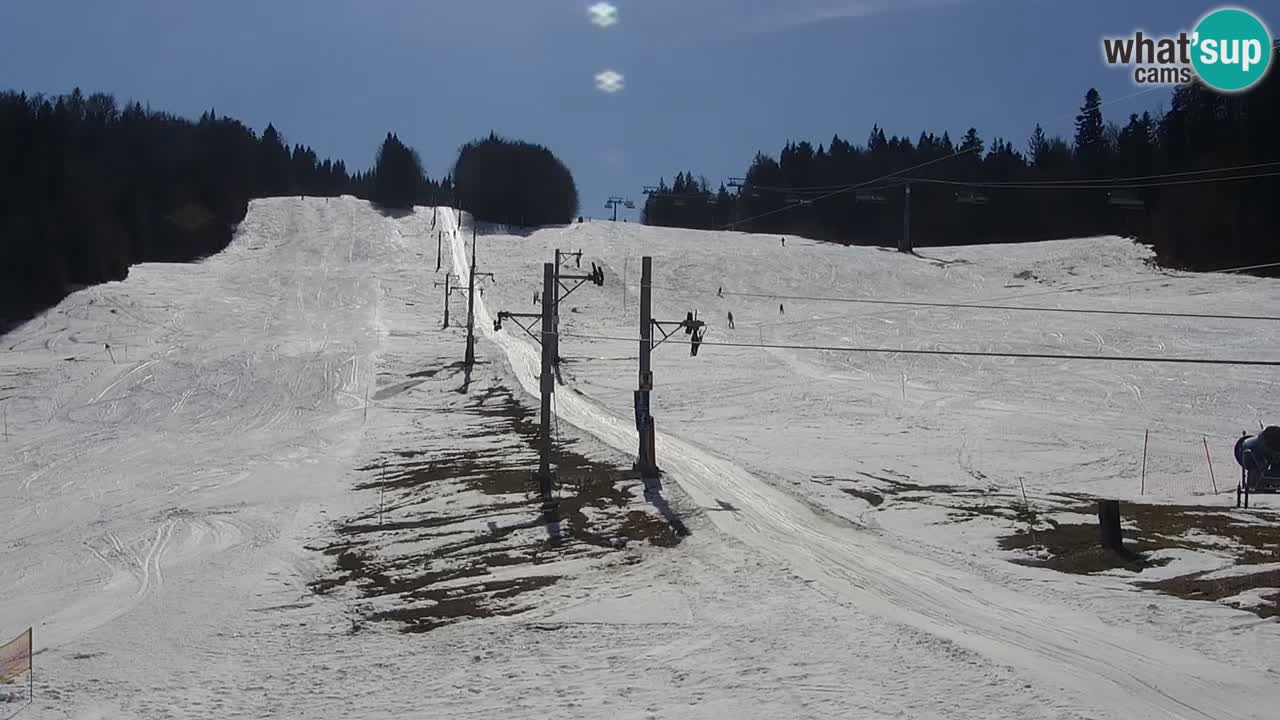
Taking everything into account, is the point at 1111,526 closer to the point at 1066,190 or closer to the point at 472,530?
the point at 472,530

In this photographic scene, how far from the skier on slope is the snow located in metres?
2.63

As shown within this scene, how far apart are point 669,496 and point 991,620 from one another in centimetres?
1143

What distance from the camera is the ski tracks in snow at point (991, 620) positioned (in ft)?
44.4

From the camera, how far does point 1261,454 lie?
24688 mm

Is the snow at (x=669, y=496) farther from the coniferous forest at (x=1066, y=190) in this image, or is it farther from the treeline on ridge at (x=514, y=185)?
the treeline on ridge at (x=514, y=185)

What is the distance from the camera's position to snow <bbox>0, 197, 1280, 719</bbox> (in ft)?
49.1

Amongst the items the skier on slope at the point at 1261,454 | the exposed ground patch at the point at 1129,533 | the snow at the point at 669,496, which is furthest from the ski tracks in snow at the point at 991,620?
the skier on slope at the point at 1261,454

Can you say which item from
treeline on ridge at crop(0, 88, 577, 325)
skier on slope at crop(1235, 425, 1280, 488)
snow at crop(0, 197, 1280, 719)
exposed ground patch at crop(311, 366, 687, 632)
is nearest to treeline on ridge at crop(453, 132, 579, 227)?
treeline on ridge at crop(0, 88, 577, 325)

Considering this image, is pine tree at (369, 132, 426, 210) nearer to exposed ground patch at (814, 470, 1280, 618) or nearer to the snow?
the snow

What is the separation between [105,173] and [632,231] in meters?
56.1

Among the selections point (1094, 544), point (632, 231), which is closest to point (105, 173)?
point (632, 231)

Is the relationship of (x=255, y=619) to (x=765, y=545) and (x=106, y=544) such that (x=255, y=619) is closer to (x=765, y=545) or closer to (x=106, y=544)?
(x=106, y=544)

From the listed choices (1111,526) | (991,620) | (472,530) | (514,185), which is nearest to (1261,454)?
(1111,526)

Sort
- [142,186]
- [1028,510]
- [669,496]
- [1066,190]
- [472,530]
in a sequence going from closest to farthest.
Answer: [472,530], [1028,510], [669,496], [142,186], [1066,190]
